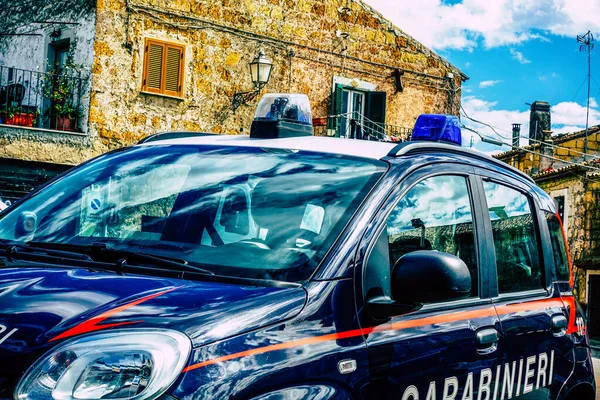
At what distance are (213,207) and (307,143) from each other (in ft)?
1.80

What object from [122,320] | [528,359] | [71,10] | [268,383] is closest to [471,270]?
[528,359]

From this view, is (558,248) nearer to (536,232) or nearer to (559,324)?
(536,232)

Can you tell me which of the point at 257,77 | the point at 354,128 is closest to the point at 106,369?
the point at 257,77

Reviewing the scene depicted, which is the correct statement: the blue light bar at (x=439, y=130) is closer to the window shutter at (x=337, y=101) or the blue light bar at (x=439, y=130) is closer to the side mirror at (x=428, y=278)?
the side mirror at (x=428, y=278)

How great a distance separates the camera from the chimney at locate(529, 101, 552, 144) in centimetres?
3778

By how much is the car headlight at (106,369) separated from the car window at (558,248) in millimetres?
2566

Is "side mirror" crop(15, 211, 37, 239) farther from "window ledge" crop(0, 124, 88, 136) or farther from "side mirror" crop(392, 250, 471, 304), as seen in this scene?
"window ledge" crop(0, 124, 88, 136)

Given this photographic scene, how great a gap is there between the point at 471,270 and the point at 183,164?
119 centimetres

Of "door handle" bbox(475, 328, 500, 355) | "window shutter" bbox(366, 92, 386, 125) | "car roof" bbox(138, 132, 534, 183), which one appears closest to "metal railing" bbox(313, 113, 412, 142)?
"window shutter" bbox(366, 92, 386, 125)

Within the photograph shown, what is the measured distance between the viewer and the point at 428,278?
9.04ft

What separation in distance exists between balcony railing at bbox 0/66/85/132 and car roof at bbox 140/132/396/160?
14.3 meters

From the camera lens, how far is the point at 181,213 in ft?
10.6

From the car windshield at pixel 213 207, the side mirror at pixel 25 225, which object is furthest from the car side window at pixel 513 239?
the side mirror at pixel 25 225

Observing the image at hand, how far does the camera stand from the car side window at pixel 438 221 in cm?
324
